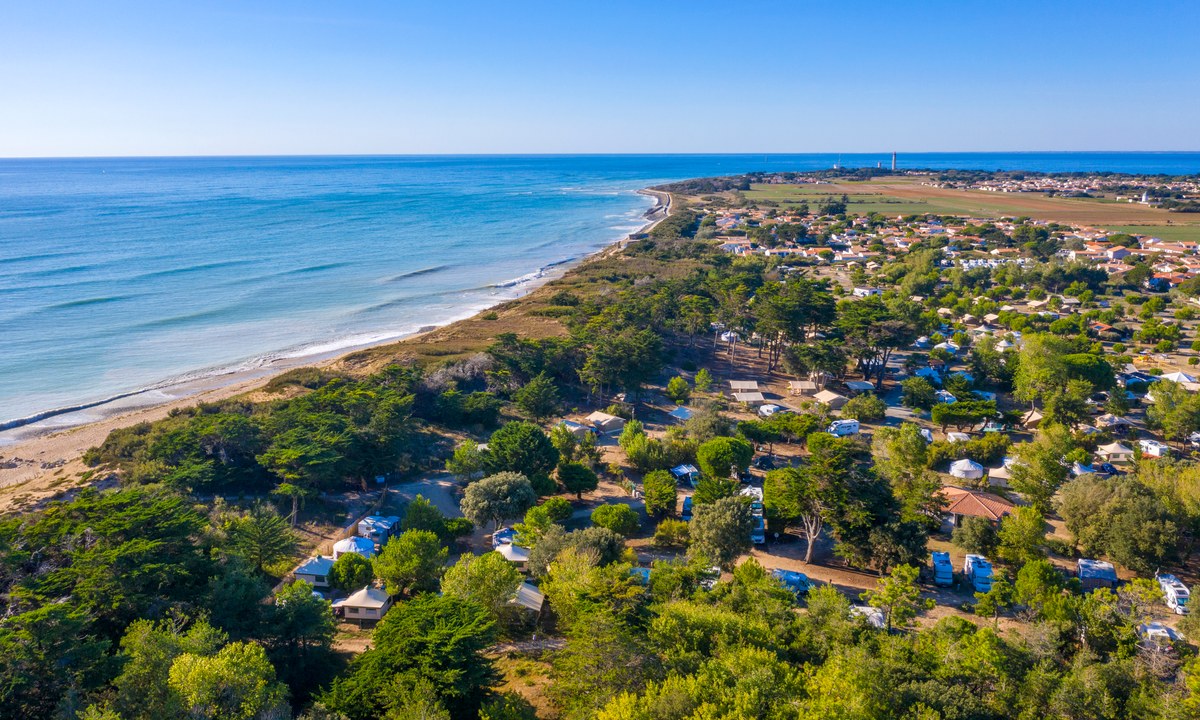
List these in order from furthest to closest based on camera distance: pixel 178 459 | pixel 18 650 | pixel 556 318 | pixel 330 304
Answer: pixel 330 304
pixel 556 318
pixel 178 459
pixel 18 650

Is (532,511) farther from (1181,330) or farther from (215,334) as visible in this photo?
(1181,330)

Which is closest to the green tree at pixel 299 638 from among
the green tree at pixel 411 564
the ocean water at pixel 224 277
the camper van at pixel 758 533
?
the green tree at pixel 411 564

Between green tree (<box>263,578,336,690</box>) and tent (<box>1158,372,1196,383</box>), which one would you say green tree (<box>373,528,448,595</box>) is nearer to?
green tree (<box>263,578,336,690</box>)

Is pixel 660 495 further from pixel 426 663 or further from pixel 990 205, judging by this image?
pixel 990 205

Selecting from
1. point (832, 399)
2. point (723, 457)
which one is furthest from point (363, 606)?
point (832, 399)

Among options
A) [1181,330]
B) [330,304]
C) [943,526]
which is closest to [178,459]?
[943,526]

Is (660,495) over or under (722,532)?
under

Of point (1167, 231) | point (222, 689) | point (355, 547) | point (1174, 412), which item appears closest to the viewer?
point (222, 689)
